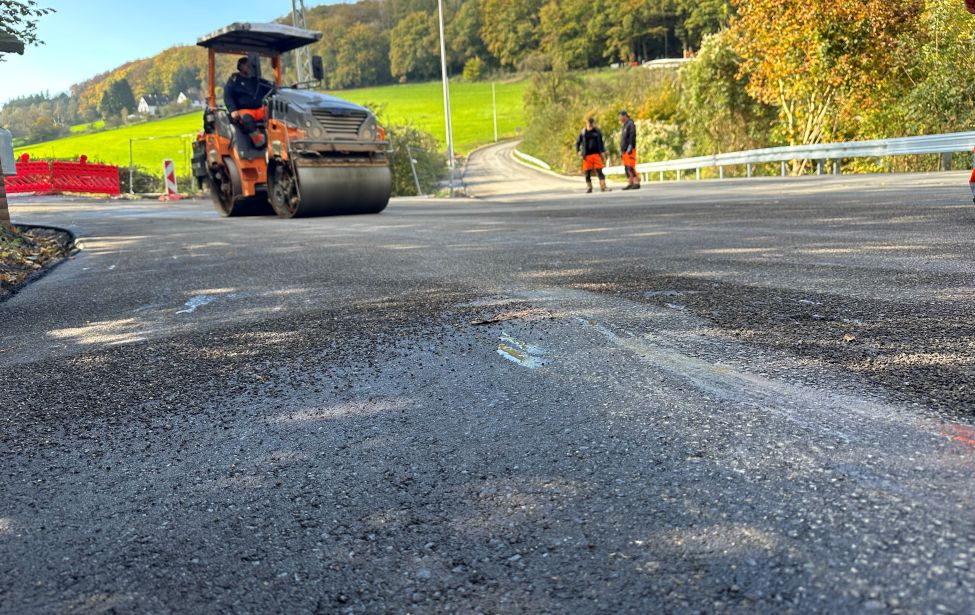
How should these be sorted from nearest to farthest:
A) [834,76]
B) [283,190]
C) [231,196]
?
1. [283,190]
2. [231,196]
3. [834,76]

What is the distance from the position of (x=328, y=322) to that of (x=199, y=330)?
704 mm

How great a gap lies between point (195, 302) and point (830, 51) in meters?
22.4

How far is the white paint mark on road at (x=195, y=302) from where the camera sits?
4.90 meters

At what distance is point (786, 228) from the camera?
7.38 metres

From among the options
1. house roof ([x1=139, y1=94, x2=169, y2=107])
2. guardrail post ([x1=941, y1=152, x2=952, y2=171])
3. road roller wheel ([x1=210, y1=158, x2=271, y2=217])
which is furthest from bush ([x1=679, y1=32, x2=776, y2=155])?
house roof ([x1=139, y1=94, x2=169, y2=107])

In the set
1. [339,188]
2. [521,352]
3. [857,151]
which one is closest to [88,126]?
[339,188]

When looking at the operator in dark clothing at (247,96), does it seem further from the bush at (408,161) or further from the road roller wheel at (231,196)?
the bush at (408,161)

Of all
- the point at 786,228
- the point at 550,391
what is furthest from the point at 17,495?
the point at 786,228

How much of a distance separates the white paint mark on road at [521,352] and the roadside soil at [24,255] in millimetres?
4552

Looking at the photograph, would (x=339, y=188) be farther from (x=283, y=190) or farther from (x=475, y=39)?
(x=475, y=39)

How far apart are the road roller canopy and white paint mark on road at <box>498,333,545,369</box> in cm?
1053

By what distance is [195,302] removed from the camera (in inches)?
204

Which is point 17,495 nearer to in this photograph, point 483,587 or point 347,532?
point 347,532

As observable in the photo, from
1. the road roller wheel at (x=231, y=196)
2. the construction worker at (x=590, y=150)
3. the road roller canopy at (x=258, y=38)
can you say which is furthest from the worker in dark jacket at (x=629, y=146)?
the road roller wheel at (x=231, y=196)
